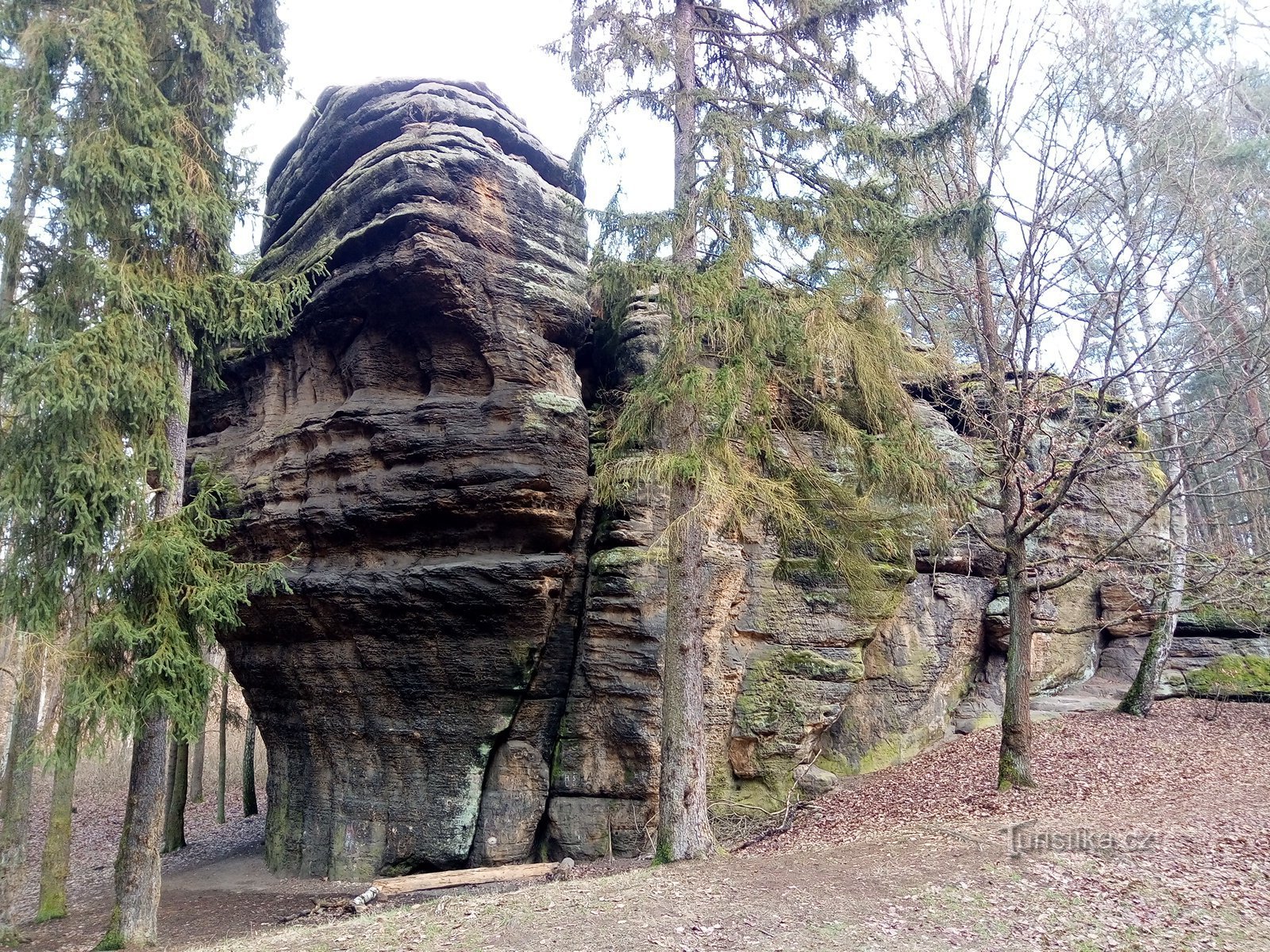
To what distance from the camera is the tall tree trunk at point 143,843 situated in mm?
7496

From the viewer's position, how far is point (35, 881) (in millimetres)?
13492

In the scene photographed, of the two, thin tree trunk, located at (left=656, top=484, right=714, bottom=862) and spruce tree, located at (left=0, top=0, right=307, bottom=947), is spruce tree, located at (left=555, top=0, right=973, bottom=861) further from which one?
spruce tree, located at (left=0, top=0, right=307, bottom=947)

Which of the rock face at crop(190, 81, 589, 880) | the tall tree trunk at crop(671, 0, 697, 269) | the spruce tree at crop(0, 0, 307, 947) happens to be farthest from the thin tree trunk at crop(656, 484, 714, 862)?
the spruce tree at crop(0, 0, 307, 947)

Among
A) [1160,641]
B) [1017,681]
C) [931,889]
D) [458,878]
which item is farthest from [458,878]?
[1160,641]

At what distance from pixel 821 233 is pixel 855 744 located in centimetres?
808

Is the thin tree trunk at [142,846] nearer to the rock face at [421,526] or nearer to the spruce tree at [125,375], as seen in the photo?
the spruce tree at [125,375]

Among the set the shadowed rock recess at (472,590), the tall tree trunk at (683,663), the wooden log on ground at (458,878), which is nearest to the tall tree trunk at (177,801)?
the shadowed rock recess at (472,590)

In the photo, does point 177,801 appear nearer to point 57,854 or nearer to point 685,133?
point 57,854

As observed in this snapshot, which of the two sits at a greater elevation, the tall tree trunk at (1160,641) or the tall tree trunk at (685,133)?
the tall tree trunk at (685,133)

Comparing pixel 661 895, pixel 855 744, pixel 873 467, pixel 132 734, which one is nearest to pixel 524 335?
pixel 873 467

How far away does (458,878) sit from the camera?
379 inches

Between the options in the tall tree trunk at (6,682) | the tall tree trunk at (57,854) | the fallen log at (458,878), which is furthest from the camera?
the tall tree trunk at (57,854)

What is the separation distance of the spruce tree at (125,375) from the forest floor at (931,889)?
2.63 metres

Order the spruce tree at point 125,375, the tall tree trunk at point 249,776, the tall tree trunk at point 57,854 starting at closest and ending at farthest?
1. the spruce tree at point 125,375
2. the tall tree trunk at point 57,854
3. the tall tree trunk at point 249,776
